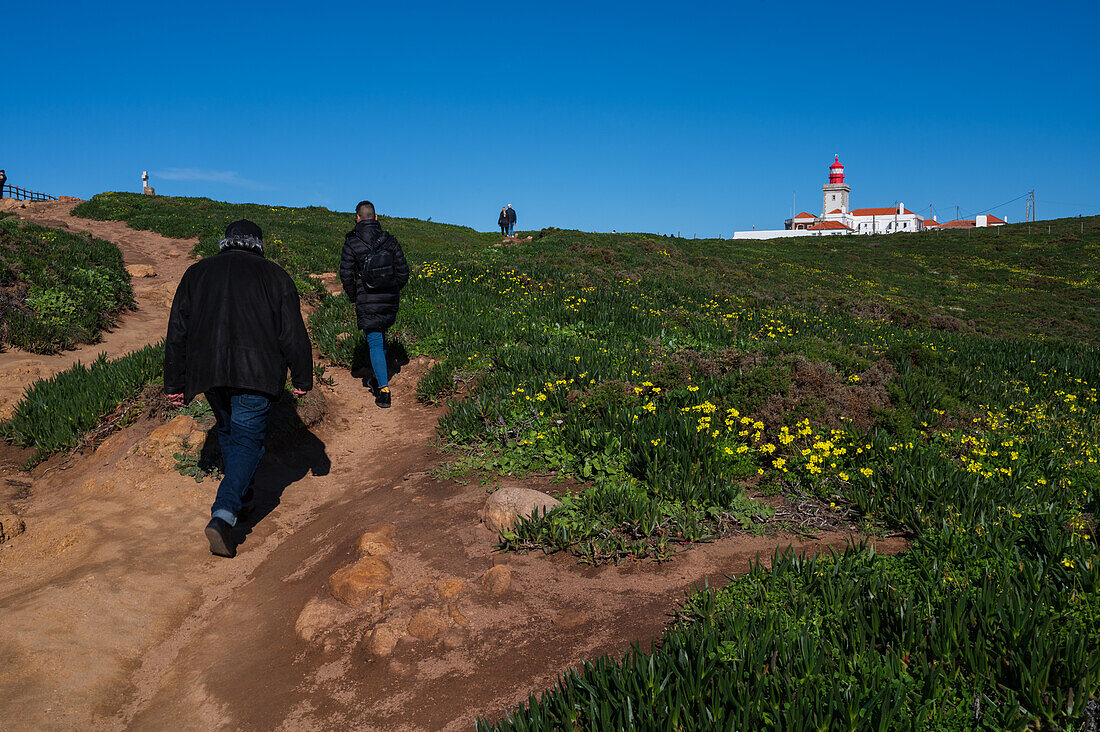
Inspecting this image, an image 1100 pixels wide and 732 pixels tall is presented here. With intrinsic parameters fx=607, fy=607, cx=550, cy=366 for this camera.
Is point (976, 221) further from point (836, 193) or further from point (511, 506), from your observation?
point (511, 506)

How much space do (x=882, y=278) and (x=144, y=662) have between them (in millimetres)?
32267

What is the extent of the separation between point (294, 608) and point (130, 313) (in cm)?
925

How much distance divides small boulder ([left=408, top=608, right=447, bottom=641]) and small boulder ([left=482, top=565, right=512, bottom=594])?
350 mm

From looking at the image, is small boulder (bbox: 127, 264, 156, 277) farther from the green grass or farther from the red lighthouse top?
the red lighthouse top

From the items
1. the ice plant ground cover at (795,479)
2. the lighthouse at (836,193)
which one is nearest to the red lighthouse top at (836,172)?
the lighthouse at (836,193)

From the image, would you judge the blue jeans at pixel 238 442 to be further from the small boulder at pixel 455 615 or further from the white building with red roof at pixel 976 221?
the white building with red roof at pixel 976 221

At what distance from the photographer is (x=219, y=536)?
409cm

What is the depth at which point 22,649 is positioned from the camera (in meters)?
3.00

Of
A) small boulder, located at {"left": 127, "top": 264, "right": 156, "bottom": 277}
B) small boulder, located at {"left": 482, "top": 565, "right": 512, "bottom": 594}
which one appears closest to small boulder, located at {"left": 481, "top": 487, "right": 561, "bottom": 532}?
small boulder, located at {"left": 482, "top": 565, "right": 512, "bottom": 594}

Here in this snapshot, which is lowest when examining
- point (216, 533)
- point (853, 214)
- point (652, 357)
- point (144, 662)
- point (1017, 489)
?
point (144, 662)

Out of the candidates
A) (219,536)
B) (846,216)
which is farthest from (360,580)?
(846,216)

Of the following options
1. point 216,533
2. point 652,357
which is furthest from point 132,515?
point 652,357

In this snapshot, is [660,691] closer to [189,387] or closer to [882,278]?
[189,387]

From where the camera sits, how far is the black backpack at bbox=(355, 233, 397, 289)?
7.10 meters
